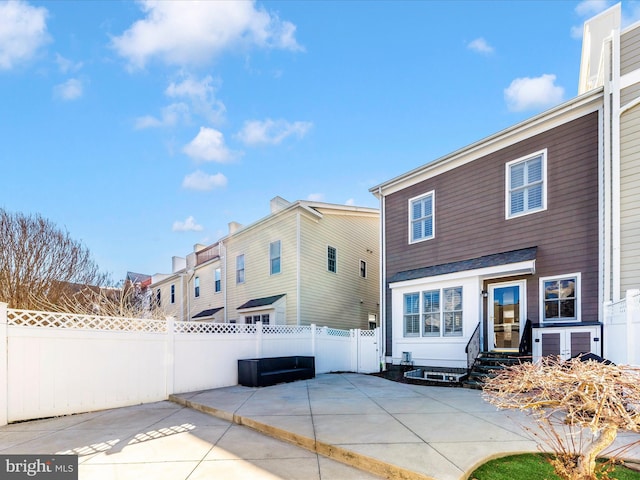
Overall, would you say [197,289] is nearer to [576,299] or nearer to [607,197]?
[576,299]

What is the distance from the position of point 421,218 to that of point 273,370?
636 cm

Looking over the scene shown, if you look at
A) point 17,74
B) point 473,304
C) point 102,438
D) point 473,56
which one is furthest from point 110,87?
point 473,304


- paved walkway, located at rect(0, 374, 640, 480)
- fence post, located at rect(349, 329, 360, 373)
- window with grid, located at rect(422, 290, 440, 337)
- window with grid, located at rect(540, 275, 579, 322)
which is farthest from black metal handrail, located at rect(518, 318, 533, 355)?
fence post, located at rect(349, 329, 360, 373)

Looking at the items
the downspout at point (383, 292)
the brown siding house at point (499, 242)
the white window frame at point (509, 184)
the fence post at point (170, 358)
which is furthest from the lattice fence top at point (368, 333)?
the fence post at point (170, 358)

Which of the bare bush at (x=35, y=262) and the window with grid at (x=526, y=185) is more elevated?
the window with grid at (x=526, y=185)

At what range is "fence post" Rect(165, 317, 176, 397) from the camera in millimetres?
6997

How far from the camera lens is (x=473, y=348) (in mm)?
8609

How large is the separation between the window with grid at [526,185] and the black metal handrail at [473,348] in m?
3.22

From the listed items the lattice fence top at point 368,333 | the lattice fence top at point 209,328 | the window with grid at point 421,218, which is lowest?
the lattice fence top at point 368,333

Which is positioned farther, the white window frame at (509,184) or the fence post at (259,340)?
the fence post at (259,340)

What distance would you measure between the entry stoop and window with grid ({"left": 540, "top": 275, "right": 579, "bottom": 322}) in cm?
120

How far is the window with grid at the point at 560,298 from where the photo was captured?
764 cm

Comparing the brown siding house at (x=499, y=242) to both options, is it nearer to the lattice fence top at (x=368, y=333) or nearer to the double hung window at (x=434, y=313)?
the double hung window at (x=434, y=313)

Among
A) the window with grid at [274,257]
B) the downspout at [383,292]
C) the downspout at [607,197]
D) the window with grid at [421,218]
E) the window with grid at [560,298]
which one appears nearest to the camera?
the downspout at [607,197]
